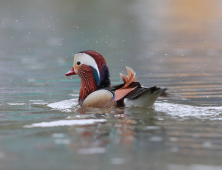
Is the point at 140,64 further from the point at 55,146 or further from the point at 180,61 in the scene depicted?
the point at 55,146

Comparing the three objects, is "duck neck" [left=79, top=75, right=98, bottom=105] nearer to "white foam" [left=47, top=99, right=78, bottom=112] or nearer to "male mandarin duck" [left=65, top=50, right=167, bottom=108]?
"male mandarin duck" [left=65, top=50, right=167, bottom=108]

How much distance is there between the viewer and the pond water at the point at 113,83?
4.24 m

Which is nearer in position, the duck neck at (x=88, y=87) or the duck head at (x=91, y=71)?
the duck head at (x=91, y=71)

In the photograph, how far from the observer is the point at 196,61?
13.9 metres

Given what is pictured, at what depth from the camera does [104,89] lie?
23.9ft

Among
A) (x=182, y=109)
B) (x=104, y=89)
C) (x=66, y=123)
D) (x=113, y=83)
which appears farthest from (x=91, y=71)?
(x=113, y=83)

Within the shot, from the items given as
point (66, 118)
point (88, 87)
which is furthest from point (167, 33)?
point (66, 118)

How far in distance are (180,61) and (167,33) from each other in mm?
8346

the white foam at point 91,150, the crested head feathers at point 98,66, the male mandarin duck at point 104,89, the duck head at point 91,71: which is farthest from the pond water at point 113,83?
the crested head feathers at point 98,66

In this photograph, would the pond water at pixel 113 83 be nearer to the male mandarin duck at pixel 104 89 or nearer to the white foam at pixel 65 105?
the white foam at pixel 65 105

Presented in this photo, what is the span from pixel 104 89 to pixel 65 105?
852 mm

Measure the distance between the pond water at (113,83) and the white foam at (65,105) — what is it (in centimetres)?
2

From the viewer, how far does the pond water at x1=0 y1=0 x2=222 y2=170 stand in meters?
4.24

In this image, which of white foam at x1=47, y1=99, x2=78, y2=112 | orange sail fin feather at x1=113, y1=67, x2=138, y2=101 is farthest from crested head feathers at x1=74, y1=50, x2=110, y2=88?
orange sail fin feather at x1=113, y1=67, x2=138, y2=101
